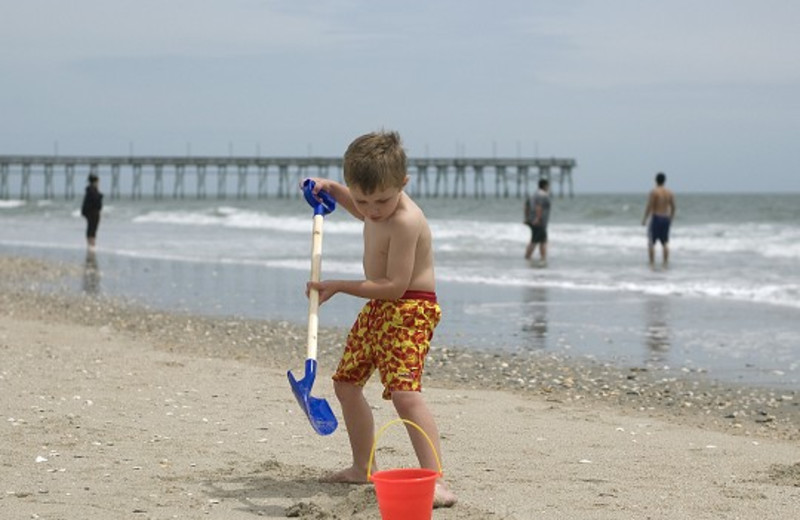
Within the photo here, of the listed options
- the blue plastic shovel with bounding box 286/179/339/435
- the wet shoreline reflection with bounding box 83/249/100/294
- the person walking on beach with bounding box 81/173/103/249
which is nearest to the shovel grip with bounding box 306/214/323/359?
the blue plastic shovel with bounding box 286/179/339/435

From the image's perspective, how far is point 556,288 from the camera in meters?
13.6

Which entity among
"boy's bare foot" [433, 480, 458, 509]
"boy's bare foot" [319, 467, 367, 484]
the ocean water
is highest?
"boy's bare foot" [433, 480, 458, 509]

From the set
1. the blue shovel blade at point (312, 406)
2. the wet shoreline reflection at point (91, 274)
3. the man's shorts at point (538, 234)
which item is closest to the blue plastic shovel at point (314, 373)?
the blue shovel blade at point (312, 406)

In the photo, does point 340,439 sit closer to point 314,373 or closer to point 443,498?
point 314,373

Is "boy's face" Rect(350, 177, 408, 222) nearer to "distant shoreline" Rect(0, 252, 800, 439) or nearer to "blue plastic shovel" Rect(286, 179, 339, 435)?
"blue plastic shovel" Rect(286, 179, 339, 435)

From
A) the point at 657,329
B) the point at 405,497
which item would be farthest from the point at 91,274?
the point at 405,497

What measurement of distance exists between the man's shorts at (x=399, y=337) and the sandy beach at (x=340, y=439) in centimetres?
44

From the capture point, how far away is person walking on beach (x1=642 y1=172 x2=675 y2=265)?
715 inches

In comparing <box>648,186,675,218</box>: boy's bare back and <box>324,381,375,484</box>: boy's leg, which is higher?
<box>648,186,675,218</box>: boy's bare back

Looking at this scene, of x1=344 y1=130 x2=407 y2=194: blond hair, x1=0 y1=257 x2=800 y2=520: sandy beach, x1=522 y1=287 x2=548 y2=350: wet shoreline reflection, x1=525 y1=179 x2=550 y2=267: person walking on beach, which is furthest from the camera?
x1=525 y1=179 x2=550 y2=267: person walking on beach

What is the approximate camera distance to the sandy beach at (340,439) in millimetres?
4160

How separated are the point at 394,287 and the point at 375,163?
461 millimetres

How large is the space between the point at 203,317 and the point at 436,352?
9.89 feet

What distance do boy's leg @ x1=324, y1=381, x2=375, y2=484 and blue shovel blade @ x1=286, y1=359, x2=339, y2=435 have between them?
9 centimetres
